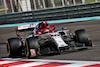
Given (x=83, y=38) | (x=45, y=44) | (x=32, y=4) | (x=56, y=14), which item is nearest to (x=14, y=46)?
(x=45, y=44)

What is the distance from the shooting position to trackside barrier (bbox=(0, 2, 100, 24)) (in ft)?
52.4

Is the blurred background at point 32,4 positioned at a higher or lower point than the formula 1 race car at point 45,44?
higher

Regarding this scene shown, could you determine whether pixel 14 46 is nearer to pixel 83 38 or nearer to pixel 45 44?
pixel 45 44

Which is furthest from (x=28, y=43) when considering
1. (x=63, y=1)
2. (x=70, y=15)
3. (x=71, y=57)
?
(x=63, y=1)

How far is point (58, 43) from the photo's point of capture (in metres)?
6.82

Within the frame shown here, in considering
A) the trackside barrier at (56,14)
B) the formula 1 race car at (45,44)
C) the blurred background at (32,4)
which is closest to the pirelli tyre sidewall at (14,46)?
the formula 1 race car at (45,44)

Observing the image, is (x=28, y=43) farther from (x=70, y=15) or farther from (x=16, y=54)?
(x=70, y=15)

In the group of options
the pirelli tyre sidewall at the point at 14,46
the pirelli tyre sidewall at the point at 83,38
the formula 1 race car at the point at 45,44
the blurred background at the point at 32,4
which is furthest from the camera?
the blurred background at the point at 32,4

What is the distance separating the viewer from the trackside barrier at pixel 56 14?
1598 centimetres

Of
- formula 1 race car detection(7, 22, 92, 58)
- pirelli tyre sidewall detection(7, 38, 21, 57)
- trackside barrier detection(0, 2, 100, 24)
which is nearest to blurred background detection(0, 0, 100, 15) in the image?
trackside barrier detection(0, 2, 100, 24)

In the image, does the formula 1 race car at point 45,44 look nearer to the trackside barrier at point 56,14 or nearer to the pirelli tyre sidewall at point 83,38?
the pirelli tyre sidewall at point 83,38

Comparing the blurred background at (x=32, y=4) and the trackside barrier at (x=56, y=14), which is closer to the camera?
the trackside barrier at (x=56, y=14)

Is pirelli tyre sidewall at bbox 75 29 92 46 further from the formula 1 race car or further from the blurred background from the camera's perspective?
the blurred background

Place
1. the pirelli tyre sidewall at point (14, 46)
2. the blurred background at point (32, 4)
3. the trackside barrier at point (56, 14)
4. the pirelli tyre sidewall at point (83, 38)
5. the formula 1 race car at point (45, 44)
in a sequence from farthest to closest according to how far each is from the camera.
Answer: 1. the blurred background at point (32, 4)
2. the trackside barrier at point (56, 14)
3. the pirelli tyre sidewall at point (83, 38)
4. the pirelli tyre sidewall at point (14, 46)
5. the formula 1 race car at point (45, 44)
